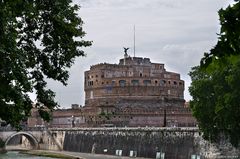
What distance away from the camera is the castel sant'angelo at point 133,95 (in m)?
71.2

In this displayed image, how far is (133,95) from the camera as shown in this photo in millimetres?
78625

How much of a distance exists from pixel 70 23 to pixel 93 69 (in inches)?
2808

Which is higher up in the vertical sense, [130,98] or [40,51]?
[130,98]

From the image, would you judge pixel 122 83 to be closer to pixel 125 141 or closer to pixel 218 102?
pixel 125 141

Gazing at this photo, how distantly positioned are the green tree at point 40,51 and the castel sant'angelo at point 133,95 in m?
57.2

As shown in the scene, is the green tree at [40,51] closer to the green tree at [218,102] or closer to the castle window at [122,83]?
the green tree at [218,102]

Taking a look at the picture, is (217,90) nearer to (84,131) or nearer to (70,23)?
(70,23)

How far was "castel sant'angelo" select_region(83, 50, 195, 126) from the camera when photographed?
Answer: 7125 cm

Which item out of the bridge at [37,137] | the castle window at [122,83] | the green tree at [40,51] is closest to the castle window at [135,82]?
the castle window at [122,83]

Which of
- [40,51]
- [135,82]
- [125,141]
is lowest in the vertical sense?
[125,141]

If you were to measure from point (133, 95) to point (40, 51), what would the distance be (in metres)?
65.5

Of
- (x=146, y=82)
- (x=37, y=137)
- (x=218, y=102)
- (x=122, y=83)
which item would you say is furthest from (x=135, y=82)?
(x=218, y=102)

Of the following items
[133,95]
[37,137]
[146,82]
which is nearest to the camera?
[37,137]

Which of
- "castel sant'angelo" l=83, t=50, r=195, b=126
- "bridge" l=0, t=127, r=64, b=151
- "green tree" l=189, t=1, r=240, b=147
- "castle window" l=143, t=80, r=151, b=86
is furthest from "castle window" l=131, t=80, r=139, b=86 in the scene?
"green tree" l=189, t=1, r=240, b=147
